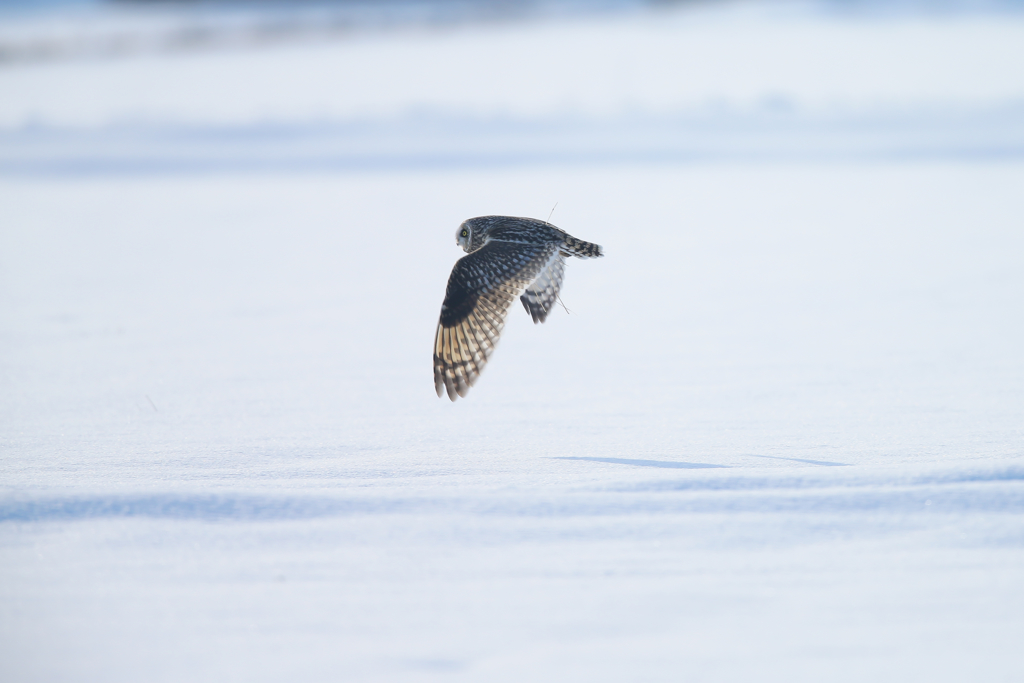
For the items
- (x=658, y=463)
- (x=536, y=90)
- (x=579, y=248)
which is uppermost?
(x=536, y=90)

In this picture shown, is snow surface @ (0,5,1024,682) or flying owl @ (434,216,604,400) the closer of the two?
snow surface @ (0,5,1024,682)

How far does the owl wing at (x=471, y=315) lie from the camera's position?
3611 millimetres

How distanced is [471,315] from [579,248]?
0.60 metres

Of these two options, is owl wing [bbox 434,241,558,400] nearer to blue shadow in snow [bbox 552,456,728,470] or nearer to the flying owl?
the flying owl

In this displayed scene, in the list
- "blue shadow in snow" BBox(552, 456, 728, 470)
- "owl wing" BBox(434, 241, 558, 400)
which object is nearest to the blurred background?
"owl wing" BBox(434, 241, 558, 400)

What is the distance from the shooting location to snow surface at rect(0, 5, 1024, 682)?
7.30 ft

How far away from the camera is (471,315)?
12.0 ft

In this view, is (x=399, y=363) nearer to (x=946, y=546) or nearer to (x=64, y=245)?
(x=946, y=546)

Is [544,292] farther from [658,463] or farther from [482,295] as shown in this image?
[658,463]

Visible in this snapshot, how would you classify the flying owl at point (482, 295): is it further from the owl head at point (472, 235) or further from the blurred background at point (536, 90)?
the blurred background at point (536, 90)

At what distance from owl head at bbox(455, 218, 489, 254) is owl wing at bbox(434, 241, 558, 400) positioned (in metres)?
0.46

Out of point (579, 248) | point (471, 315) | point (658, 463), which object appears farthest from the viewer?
point (579, 248)

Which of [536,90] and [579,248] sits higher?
[536,90]

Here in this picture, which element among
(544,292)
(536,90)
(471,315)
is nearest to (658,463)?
(471,315)
